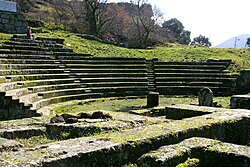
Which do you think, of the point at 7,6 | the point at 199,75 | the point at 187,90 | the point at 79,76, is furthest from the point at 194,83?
the point at 7,6

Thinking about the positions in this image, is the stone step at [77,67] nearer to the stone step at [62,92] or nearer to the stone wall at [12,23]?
the stone step at [62,92]

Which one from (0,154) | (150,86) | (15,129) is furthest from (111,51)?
(0,154)

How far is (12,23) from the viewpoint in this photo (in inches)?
997

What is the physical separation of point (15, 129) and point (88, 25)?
Answer: 42.2 meters

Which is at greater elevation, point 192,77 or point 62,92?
point 192,77

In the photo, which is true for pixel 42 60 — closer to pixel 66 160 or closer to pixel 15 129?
pixel 15 129

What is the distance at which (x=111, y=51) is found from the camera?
1144 inches

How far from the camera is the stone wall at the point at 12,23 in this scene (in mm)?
24633

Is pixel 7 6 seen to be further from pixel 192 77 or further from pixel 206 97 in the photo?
pixel 206 97

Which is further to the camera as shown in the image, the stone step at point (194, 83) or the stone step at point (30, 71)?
the stone step at point (194, 83)

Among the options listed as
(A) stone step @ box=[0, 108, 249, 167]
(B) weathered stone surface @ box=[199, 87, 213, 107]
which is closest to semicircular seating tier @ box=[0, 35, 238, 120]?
(B) weathered stone surface @ box=[199, 87, 213, 107]

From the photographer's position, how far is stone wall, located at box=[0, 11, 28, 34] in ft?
80.8

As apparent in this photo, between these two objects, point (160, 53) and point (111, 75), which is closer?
point (111, 75)

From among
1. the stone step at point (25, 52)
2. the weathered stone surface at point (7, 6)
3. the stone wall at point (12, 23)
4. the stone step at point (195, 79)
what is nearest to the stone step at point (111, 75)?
the stone step at point (195, 79)
